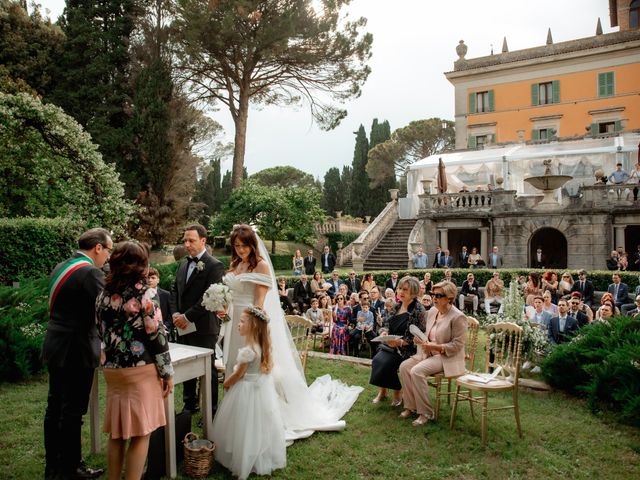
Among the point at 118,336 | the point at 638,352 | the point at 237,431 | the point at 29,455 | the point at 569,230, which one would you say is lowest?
→ the point at 29,455

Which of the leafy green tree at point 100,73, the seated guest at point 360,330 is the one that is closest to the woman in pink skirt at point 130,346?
the seated guest at point 360,330

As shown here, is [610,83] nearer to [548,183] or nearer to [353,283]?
[548,183]

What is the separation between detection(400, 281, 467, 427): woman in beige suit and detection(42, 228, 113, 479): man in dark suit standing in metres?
2.99

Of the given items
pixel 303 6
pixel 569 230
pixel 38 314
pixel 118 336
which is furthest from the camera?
pixel 303 6

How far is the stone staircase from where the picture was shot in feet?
63.8

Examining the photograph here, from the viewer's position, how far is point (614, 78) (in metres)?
26.4

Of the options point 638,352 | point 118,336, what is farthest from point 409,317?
point 118,336

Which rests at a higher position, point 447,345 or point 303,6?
point 303,6

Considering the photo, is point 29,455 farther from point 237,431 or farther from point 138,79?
point 138,79

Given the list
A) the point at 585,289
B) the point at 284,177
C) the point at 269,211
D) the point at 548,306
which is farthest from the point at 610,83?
the point at 284,177

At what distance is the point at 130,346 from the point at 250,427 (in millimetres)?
1234

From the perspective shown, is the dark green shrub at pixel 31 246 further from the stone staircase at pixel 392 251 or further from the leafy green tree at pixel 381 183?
the leafy green tree at pixel 381 183

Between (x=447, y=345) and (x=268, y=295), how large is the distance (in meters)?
1.87

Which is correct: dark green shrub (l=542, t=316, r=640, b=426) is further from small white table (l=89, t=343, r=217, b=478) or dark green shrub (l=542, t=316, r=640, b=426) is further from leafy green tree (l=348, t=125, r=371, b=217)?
leafy green tree (l=348, t=125, r=371, b=217)
